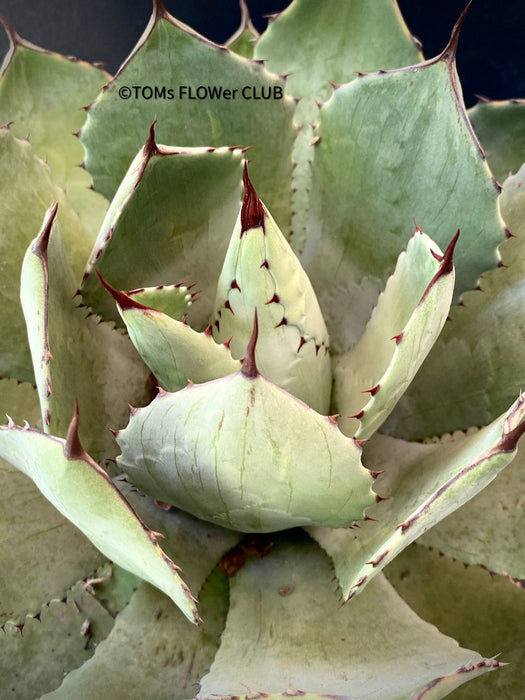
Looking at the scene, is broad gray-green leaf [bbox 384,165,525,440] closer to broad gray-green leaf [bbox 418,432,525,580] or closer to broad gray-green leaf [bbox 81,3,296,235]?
broad gray-green leaf [bbox 418,432,525,580]

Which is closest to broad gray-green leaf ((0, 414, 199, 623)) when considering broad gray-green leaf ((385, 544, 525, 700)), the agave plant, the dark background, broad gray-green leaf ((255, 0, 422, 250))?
the agave plant

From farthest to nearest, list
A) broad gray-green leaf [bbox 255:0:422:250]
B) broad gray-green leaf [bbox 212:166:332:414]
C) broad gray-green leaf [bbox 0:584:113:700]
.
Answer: broad gray-green leaf [bbox 255:0:422:250], broad gray-green leaf [bbox 0:584:113:700], broad gray-green leaf [bbox 212:166:332:414]

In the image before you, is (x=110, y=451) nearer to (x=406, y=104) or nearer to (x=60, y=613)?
(x=60, y=613)

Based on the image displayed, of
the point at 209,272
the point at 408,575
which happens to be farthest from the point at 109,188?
the point at 408,575

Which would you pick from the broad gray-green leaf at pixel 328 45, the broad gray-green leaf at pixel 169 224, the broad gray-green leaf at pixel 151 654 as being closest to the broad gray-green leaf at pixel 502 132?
the broad gray-green leaf at pixel 328 45

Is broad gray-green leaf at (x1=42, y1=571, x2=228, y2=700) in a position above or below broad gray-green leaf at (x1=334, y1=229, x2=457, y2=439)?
below

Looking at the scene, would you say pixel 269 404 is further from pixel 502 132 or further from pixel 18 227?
pixel 502 132

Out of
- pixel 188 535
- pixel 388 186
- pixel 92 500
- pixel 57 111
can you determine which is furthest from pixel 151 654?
pixel 57 111
